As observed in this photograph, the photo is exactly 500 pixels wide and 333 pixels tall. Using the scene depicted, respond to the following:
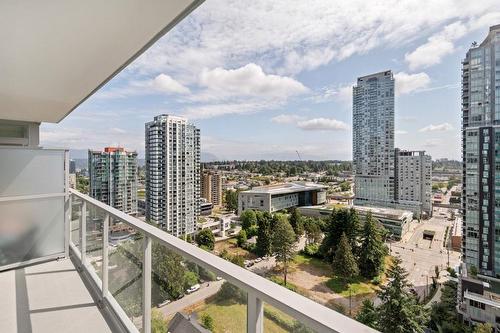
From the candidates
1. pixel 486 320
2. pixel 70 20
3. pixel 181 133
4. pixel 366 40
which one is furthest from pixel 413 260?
pixel 70 20

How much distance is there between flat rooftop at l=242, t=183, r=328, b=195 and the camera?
100ft

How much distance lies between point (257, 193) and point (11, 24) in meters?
27.8

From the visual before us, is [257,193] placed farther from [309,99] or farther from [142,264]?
[142,264]

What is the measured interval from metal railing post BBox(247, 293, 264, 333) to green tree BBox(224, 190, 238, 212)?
28740 millimetres

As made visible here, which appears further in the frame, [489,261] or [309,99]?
[309,99]

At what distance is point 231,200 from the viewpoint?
30531mm

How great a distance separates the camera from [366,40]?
1731cm

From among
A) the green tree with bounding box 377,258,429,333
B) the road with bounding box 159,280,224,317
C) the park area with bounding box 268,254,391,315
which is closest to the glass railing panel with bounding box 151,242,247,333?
the road with bounding box 159,280,224,317


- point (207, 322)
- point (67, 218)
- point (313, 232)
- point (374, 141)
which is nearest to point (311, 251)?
point (313, 232)

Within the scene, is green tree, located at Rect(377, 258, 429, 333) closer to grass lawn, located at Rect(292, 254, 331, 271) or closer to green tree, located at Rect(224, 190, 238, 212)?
grass lawn, located at Rect(292, 254, 331, 271)

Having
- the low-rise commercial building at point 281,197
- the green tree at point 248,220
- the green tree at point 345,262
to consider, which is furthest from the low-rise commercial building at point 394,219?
the low-rise commercial building at point 281,197

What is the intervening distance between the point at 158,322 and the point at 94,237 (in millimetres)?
1507

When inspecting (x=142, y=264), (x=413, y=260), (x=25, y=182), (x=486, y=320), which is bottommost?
(x=413, y=260)

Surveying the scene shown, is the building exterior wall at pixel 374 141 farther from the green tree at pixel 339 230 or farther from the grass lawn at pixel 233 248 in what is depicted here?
the grass lawn at pixel 233 248
